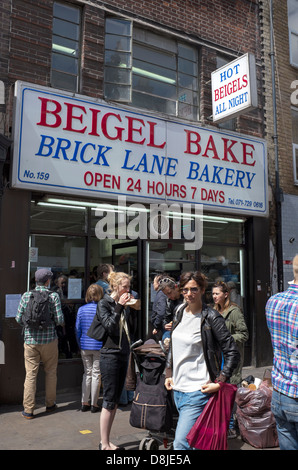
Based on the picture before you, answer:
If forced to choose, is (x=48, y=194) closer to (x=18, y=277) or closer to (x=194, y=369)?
(x=18, y=277)

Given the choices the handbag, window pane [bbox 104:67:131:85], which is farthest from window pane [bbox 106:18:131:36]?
the handbag

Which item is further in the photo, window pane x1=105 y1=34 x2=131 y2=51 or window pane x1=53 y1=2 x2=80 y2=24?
window pane x1=105 y1=34 x2=131 y2=51

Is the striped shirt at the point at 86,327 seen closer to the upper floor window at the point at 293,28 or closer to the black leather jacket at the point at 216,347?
the black leather jacket at the point at 216,347

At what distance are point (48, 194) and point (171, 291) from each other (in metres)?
2.69

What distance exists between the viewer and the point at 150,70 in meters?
8.98

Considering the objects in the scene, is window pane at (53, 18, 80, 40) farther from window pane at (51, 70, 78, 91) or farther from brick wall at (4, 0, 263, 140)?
window pane at (51, 70, 78, 91)

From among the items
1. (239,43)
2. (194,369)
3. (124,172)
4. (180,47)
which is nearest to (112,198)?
(124,172)

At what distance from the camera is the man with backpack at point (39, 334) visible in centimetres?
588

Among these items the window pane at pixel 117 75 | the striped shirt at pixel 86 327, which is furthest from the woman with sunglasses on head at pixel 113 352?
the window pane at pixel 117 75

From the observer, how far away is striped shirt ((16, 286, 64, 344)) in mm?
6008

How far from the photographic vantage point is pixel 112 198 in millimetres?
7781

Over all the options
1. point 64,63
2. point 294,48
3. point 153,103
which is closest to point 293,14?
point 294,48

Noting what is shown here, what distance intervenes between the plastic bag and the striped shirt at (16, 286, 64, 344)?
8.89ft

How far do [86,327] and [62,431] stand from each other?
152cm
